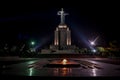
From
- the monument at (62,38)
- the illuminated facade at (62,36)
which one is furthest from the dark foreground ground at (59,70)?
the illuminated facade at (62,36)

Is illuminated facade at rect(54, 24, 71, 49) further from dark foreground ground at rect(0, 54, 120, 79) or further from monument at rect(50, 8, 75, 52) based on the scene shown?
dark foreground ground at rect(0, 54, 120, 79)

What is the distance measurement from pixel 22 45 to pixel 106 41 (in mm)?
26356

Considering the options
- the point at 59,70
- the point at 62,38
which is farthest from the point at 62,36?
→ the point at 59,70

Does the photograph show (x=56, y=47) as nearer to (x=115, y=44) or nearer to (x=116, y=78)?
(x=115, y=44)

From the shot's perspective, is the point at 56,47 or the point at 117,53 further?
the point at 56,47

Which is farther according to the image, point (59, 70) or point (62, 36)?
point (62, 36)

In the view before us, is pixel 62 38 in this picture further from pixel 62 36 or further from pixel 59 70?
pixel 59 70

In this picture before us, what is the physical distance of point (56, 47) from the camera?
62.1 meters

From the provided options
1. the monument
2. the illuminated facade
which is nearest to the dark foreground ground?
the monument

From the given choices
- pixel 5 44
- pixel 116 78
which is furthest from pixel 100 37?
pixel 116 78

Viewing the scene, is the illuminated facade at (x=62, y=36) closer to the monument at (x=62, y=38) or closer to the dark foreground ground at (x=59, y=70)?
the monument at (x=62, y=38)

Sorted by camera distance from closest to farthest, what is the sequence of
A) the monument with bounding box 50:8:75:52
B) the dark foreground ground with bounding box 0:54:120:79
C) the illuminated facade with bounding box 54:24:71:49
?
the dark foreground ground with bounding box 0:54:120:79
the monument with bounding box 50:8:75:52
the illuminated facade with bounding box 54:24:71:49

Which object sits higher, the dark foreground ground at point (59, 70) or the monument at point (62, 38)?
the monument at point (62, 38)

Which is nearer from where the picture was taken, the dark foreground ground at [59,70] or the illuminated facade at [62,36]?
the dark foreground ground at [59,70]
